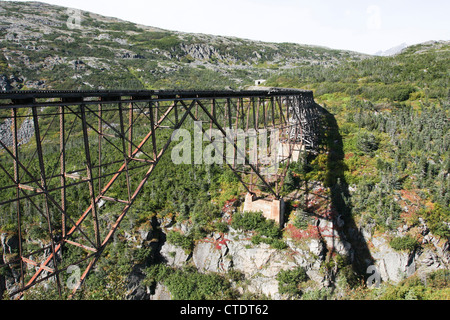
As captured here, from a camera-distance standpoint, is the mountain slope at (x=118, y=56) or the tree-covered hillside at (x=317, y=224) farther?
the mountain slope at (x=118, y=56)

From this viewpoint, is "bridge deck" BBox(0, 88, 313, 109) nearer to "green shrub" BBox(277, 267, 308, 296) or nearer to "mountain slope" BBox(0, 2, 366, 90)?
"green shrub" BBox(277, 267, 308, 296)

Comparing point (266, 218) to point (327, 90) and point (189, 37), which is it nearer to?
point (327, 90)

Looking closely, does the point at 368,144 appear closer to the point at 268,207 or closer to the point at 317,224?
the point at 317,224

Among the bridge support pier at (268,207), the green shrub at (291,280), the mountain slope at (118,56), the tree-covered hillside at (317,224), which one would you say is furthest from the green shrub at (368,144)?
the mountain slope at (118,56)

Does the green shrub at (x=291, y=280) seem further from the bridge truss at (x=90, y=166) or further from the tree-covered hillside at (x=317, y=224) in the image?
the bridge truss at (x=90, y=166)

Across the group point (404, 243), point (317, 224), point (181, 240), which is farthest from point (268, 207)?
point (404, 243)
